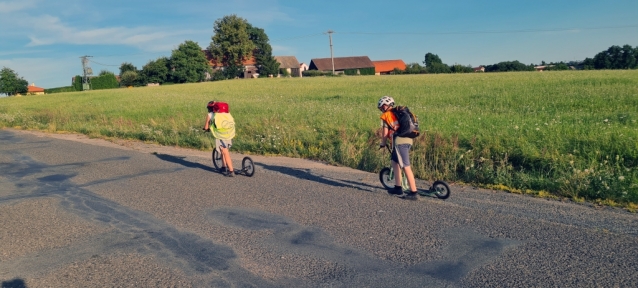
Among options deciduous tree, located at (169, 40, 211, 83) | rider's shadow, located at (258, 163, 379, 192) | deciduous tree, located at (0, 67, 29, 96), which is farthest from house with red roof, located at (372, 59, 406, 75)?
rider's shadow, located at (258, 163, 379, 192)

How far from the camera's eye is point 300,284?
419 cm

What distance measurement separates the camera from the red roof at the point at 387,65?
368ft

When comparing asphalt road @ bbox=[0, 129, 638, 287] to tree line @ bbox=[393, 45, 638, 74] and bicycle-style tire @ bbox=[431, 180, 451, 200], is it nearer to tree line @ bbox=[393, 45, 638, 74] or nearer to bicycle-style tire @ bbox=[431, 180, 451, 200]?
bicycle-style tire @ bbox=[431, 180, 451, 200]

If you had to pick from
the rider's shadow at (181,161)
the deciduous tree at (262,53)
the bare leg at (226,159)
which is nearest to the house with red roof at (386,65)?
the deciduous tree at (262,53)

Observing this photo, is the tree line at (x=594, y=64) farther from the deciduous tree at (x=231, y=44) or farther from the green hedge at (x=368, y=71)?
the deciduous tree at (x=231, y=44)

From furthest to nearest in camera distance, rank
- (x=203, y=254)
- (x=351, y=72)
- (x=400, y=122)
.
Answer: (x=351, y=72)
(x=400, y=122)
(x=203, y=254)

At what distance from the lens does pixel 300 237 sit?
17.7ft

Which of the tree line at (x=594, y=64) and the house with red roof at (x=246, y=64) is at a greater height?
the house with red roof at (x=246, y=64)

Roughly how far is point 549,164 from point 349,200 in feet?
11.4

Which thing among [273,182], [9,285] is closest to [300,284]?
[9,285]

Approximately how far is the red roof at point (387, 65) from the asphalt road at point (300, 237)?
105859mm

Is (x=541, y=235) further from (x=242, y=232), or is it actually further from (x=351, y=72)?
(x=351, y=72)

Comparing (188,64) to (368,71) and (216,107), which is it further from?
(216,107)

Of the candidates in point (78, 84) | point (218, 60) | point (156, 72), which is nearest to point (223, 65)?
point (218, 60)
